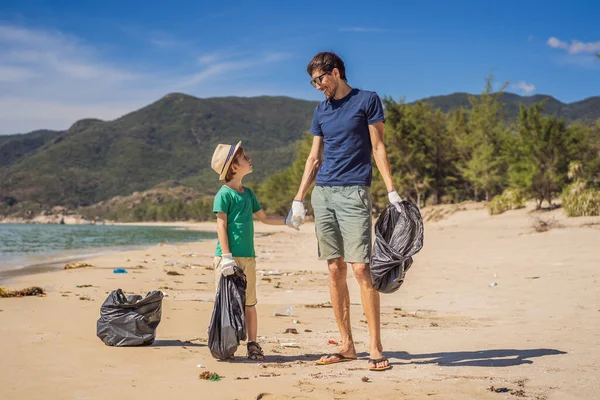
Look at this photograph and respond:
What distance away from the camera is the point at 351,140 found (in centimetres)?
480

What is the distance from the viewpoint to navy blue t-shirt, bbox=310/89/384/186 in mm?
4770

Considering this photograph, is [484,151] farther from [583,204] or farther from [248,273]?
[248,273]

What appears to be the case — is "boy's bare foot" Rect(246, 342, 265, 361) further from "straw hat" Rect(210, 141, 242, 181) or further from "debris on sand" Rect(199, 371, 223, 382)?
"straw hat" Rect(210, 141, 242, 181)

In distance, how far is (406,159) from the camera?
4200 centimetres

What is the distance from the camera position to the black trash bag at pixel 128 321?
16.8 ft

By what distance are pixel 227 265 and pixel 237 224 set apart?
41 cm

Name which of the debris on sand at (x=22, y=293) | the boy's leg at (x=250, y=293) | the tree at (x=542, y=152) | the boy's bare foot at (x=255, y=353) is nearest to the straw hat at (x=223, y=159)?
the boy's leg at (x=250, y=293)

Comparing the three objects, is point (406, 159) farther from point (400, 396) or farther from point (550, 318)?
point (400, 396)

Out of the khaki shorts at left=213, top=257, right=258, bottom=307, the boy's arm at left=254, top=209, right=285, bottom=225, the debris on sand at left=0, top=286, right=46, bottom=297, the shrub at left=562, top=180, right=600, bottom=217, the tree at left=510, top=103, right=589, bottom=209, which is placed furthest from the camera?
the tree at left=510, top=103, right=589, bottom=209

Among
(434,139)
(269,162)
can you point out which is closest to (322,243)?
(434,139)

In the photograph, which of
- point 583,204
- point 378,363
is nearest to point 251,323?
point 378,363

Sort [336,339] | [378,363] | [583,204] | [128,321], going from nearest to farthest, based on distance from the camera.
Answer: [378,363] < [128,321] < [336,339] < [583,204]

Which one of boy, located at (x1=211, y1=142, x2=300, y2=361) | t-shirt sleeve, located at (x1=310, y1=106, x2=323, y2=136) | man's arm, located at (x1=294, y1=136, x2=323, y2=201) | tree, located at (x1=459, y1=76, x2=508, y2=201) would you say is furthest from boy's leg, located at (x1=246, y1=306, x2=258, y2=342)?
tree, located at (x1=459, y1=76, x2=508, y2=201)

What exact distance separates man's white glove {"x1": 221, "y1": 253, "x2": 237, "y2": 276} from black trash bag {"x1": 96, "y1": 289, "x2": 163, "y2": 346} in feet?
3.37
